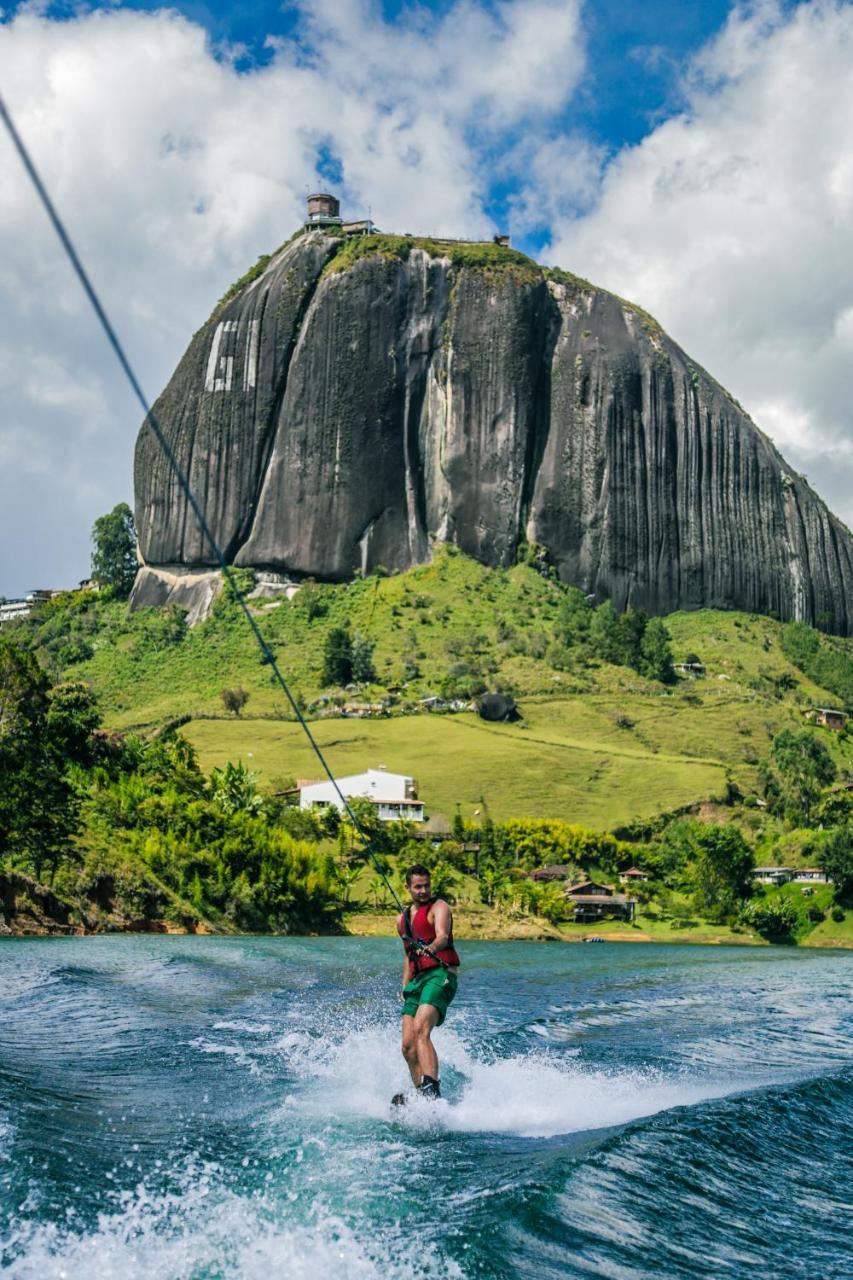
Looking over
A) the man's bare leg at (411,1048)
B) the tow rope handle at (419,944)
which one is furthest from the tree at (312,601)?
the man's bare leg at (411,1048)

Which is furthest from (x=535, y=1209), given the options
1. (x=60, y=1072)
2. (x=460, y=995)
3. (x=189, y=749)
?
(x=189, y=749)

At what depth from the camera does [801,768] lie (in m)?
84.6

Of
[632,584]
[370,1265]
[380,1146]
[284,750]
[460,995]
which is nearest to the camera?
[370,1265]

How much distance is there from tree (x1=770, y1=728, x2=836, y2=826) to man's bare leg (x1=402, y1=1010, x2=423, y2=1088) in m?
69.0

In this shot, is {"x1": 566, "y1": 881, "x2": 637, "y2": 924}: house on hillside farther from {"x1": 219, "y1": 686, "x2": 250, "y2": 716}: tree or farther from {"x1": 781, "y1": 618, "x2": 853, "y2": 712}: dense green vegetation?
{"x1": 781, "y1": 618, "x2": 853, "y2": 712}: dense green vegetation

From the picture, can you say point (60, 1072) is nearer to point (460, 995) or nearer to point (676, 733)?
point (460, 995)

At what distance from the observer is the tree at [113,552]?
457 feet

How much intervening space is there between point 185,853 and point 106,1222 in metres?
39.9

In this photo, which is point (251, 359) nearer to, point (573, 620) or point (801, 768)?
point (573, 620)

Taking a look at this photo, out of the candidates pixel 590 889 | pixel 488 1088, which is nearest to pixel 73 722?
pixel 590 889

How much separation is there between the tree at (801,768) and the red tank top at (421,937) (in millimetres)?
68408

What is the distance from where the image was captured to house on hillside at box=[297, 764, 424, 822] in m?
71.6

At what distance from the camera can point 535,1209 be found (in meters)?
8.73

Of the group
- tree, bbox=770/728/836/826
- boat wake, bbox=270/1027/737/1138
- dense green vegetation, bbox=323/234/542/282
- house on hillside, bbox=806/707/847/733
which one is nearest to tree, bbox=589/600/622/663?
house on hillside, bbox=806/707/847/733
